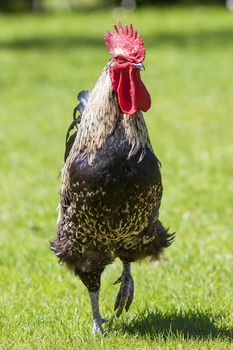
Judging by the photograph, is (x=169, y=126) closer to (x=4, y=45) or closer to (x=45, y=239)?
(x=45, y=239)

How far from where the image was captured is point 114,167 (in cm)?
488

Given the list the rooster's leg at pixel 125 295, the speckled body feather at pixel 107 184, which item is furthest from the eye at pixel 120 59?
the rooster's leg at pixel 125 295

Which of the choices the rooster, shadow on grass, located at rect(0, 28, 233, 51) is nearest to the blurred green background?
shadow on grass, located at rect(0, 28, 233, 51)

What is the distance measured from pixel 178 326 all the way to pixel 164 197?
4.17 meters

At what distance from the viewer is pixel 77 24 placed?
26.5m

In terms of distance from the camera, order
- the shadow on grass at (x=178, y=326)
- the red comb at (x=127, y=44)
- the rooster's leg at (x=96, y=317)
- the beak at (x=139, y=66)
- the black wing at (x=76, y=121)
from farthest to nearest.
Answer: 1. the black wing at (x=76, y=121)
2. the rooster's leg at (x=96, y=317)
3. the shadow on grass at (x=178, y=326)
4. the red comb at (x=127, y=44)
5. the beak at (x=139, y=66)

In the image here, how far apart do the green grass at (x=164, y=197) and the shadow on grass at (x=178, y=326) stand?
0.01 meters

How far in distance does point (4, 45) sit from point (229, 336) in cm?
1885

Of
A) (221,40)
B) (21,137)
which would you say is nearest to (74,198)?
(21,137)

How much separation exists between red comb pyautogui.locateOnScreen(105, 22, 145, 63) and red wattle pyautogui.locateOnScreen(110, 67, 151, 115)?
0.32 ft

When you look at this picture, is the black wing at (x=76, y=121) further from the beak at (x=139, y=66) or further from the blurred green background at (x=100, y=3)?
the blurred green background at (x=100, y=3)

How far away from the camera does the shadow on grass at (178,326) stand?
5.20 meters

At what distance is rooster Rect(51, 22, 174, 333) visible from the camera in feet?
16.1

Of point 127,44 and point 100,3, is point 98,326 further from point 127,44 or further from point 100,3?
point 100,3
